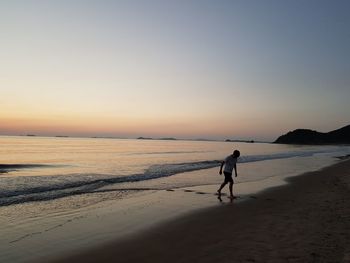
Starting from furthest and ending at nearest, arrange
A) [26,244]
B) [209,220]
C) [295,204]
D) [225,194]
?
[225,194]
[295,204]
[209,220]
[26,244]

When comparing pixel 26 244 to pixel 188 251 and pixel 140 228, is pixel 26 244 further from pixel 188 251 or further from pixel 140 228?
pixel 188 251

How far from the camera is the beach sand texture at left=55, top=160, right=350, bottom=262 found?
7.17 meters

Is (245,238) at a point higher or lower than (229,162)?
lower

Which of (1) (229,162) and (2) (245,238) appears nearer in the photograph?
(2) (245,238)

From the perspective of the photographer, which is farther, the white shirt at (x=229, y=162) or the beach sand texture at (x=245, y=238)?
the white shirt at (x=229, y=162)

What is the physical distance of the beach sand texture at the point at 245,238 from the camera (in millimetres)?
7172

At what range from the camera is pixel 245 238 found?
28.1 feet

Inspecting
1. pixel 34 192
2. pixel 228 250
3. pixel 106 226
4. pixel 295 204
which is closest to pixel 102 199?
pixel 34 192

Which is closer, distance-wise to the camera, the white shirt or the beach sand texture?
the beach sand texture

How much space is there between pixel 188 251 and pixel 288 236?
2490 millimetres

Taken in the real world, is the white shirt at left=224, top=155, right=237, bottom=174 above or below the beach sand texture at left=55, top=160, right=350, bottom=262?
above

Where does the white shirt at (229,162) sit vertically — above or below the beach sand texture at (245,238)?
above

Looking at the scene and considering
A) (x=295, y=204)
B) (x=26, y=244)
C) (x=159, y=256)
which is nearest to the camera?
(x=159, y=256)

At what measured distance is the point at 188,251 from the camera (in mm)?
7695
